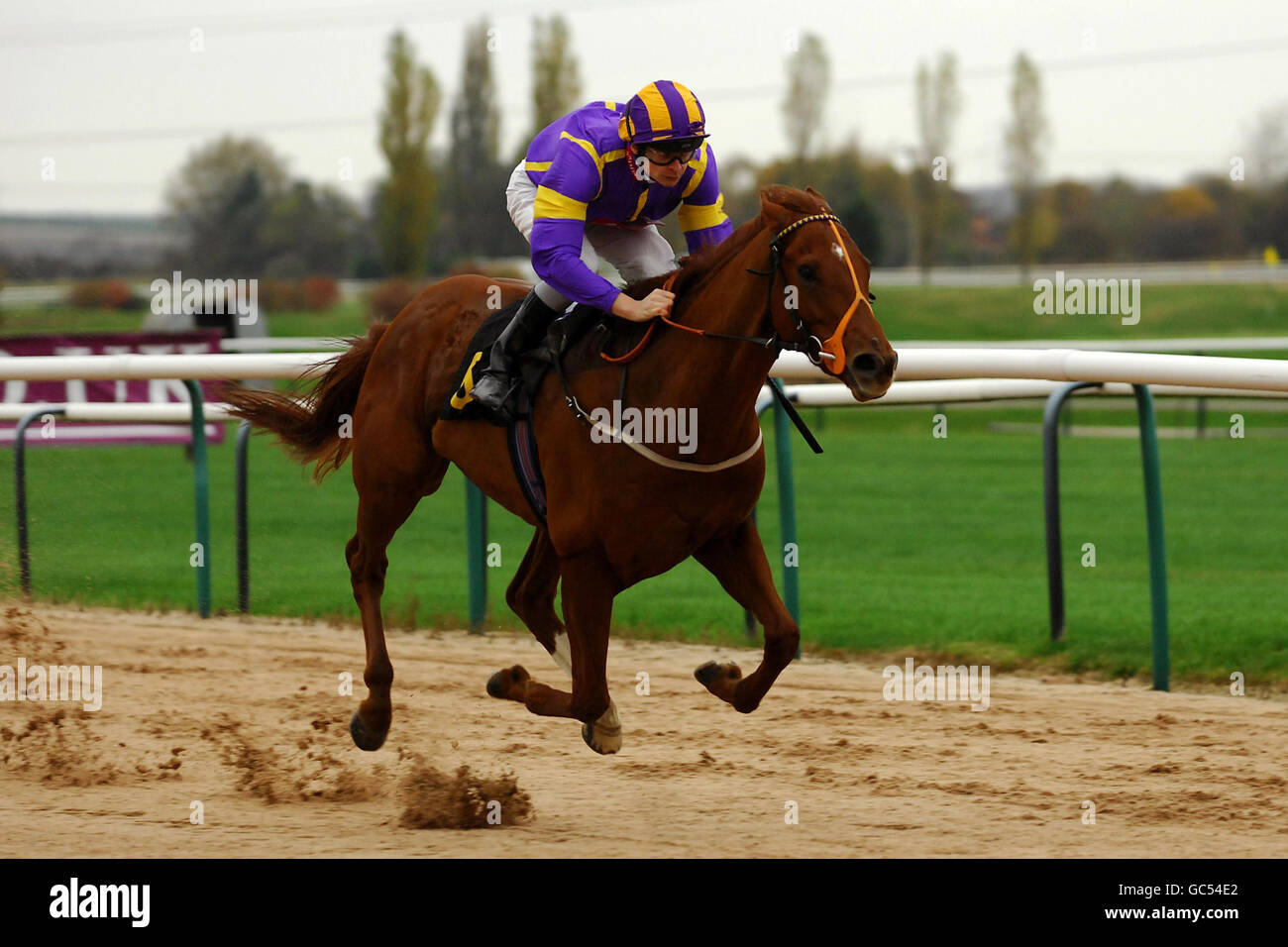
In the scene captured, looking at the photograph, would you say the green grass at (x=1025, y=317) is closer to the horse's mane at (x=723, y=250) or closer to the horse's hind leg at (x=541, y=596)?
the horse's hind leg at (x=541, y=596)

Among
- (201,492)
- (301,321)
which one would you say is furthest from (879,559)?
(301,321)

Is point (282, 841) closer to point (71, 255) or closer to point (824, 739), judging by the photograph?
point (824, 739)

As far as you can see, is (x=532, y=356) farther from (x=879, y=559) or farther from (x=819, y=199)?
(x=879, y=559)

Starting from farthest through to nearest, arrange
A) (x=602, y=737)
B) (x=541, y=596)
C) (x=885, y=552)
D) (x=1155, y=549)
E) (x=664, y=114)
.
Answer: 1. (x=885, y=552)
2. (x=1155, y=549)
3. (x=541, y=596)
4. (x=602, y=737)
5. (x=664, y=114)

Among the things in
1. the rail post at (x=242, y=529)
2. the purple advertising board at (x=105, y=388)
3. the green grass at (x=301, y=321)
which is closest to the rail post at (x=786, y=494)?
the rail post at (x=242, y=529)

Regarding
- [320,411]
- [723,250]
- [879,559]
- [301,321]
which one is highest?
[301,321]

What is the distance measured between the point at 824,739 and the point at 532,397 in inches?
65.3

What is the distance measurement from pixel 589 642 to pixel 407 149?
113ft

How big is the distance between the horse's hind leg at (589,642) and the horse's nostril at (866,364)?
1040 mm

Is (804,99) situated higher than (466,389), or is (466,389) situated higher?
(804,99)

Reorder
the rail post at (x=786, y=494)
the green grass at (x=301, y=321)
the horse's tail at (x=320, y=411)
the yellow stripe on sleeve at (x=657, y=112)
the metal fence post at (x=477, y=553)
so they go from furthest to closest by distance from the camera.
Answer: the green grass at (x=301, y=321) < the metal fence post at (x=477, y=553) < the rail post at (x=786, y=494) < the horse's tail at (x=320, y=411) < the yellow stripe on sleeve at (x=657, y=112)

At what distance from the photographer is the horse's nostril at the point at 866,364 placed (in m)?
3.74

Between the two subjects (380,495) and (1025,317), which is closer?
(380,495)

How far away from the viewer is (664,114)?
4.29 metres
